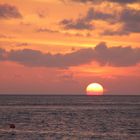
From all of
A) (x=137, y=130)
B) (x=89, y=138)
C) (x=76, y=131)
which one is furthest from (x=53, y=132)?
(x=137, y=130)

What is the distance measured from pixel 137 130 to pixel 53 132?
1463 cm

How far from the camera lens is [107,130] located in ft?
247

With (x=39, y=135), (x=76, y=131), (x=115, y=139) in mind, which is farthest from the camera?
(x=76, y=131)

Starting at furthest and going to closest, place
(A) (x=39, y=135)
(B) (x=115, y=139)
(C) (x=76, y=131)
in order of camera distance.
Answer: (C) (x=76, y=131)
(A) (x=39, y=135)
(B) (x=115, y=139)

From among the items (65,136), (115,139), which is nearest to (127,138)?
(115,139)

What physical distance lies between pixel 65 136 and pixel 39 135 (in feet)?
14.3

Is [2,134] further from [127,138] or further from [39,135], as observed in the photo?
[127,138]

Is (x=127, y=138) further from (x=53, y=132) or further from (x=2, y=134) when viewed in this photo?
(x=2, y=134)

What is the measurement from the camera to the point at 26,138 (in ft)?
208

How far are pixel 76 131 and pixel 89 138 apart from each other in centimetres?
999

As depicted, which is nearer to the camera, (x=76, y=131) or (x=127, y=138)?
(x=127, y=138)

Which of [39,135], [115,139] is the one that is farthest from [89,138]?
[39,135]

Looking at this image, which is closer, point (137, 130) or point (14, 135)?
point (14, 135)

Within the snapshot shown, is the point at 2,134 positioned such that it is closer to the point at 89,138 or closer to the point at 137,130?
the point at 89,138
